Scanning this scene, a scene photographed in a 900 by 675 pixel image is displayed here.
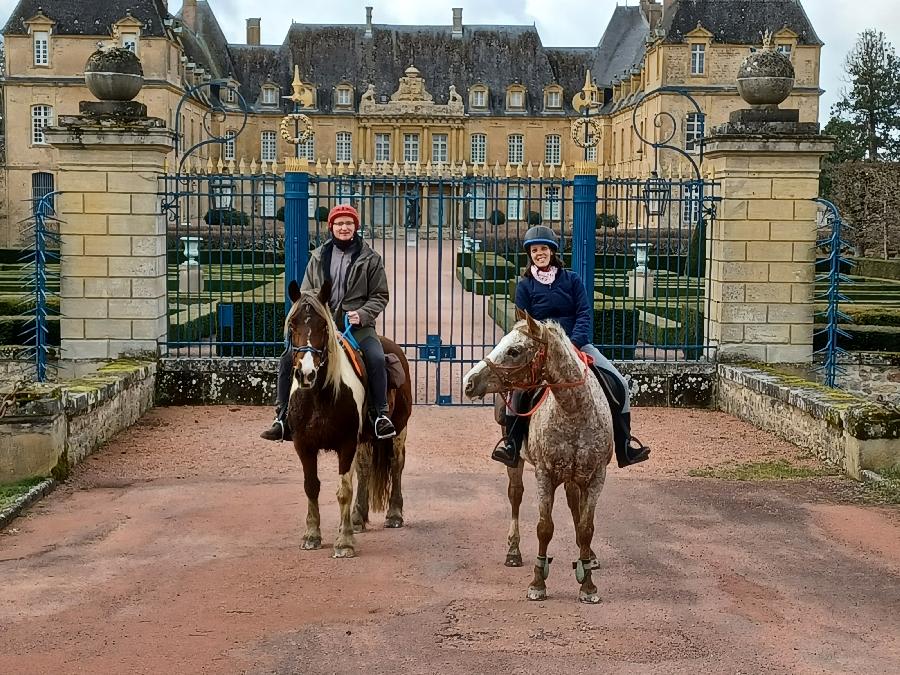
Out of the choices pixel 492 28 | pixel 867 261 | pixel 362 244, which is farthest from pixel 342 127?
pixel 362 244

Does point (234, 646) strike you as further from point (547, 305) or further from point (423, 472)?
point (423, 472)

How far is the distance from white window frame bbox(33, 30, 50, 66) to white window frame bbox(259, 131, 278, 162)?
31.7ft

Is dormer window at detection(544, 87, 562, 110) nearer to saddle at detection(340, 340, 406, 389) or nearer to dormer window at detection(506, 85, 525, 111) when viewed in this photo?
dormer window at detection(506, 85, 525, 111)

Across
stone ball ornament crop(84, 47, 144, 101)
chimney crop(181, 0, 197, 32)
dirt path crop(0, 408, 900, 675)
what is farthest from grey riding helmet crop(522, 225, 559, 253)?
chimney crop(181, 0, 197, 32)

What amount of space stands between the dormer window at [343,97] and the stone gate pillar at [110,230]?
39.2m

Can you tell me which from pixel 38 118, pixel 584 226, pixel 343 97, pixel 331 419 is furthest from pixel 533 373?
pixel 343 97

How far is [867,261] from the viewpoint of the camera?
26.5 metres

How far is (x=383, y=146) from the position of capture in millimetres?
48812

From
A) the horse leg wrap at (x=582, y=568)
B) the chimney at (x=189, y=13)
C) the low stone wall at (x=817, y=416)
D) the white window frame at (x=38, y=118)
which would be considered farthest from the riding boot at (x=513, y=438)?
the chimney at (x=189, y=13)

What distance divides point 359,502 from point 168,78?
3559 cm

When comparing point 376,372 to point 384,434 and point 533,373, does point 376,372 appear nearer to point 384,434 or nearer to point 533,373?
point 384,434

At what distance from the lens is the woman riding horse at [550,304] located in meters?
4.88

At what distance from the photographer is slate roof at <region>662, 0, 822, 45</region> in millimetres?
38375

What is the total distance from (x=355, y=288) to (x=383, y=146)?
144 ft
